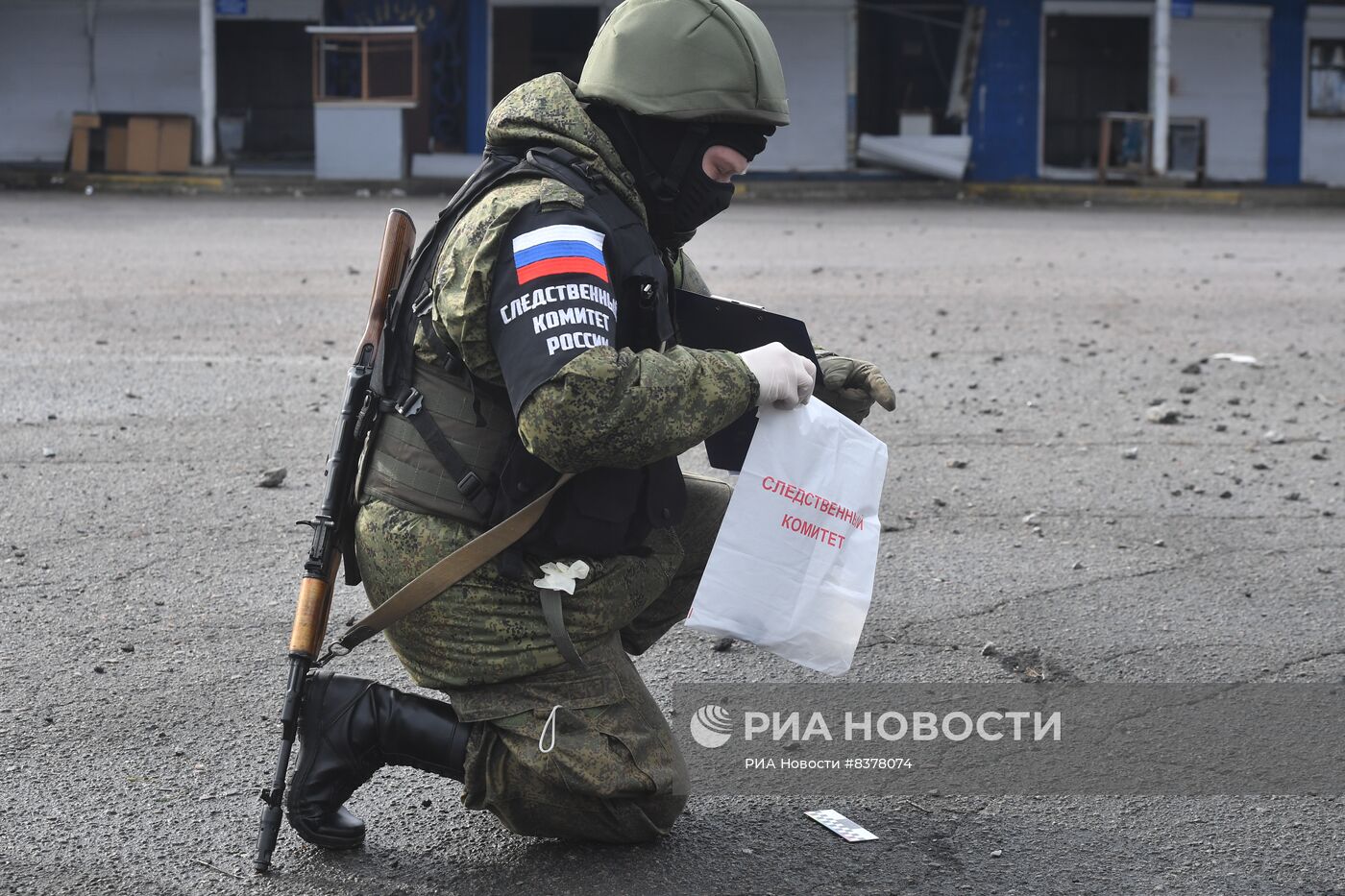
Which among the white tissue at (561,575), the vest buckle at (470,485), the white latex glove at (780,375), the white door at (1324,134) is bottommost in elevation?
the white tissue at (561,575)

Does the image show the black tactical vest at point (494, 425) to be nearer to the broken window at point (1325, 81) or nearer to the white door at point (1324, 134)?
the white door at point (1324, 134)

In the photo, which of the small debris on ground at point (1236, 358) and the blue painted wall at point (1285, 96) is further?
the blue painted wall at point (1285, 96)

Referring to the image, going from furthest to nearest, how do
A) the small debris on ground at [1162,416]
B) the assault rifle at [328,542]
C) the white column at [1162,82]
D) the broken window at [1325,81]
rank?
the broken window at [1325,81]
the white column at [1162,82]
the small debris on ground at [1162,416]
the assault rifle at [328,542]

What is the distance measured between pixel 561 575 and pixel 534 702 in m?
0.24

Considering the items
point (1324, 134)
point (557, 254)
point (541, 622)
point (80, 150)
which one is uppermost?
point (1324, 134)

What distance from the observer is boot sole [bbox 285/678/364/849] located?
2848 mm

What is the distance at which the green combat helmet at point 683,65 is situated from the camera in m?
2.76

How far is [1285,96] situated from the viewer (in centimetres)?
2322

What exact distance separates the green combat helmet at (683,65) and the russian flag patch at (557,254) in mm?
289

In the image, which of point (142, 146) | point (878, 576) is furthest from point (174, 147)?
point (878, 576)

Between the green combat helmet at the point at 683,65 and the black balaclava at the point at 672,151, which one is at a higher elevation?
the green combat helmet at the point at 683,65

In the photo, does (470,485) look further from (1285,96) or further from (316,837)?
(1285,96)

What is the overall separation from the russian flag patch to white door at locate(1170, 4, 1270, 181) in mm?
22181

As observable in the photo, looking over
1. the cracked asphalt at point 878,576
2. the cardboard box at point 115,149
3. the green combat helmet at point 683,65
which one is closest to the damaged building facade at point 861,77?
the cardboard box at point 115,149
